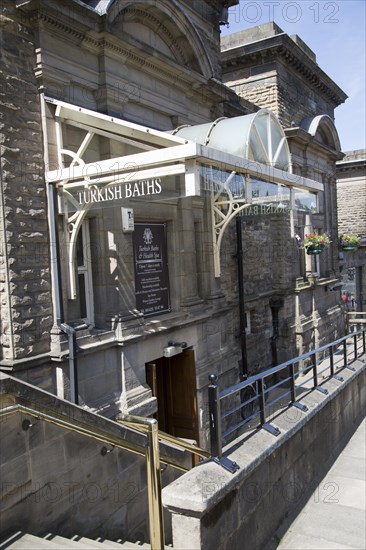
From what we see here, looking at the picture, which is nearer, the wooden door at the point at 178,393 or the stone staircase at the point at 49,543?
the stone staircase at the point at 49,543

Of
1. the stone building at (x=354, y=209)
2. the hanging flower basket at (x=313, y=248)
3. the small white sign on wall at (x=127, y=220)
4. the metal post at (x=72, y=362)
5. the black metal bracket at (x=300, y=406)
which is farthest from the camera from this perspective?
the stone building at (x=354, y=209)

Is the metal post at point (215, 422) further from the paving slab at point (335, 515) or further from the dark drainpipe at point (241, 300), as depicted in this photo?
the dark drainpipe at point (241, 300)

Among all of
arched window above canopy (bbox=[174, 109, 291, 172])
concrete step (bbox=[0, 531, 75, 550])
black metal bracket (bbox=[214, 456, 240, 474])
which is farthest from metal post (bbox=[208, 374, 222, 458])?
arched window above canopy (bbox=[174, 109, 291, 172])

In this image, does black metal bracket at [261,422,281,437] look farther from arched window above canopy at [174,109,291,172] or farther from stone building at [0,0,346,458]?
arched window above canopy at [174,109,291,172]

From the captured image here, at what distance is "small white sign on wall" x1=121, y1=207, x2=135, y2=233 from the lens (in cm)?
709

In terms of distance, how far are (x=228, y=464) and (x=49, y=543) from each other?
1.72 metres

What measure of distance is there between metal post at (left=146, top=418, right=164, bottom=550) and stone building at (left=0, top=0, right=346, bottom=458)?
2281 millimetres

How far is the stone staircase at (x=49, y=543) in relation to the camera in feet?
13.1

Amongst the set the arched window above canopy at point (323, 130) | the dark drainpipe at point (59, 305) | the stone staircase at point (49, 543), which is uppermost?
the arched window above canopy at point (323, 130)

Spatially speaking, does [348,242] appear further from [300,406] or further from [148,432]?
[148,432]

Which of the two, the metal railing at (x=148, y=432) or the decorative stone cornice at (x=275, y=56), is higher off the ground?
the decorative stone cornice at (x=275, y=56)

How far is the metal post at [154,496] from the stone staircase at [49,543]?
61 cm

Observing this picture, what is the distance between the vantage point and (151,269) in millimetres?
8156

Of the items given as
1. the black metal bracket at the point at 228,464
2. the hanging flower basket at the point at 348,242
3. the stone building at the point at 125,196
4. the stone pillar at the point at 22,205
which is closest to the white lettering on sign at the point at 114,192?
the stone building at the point at 125,196
